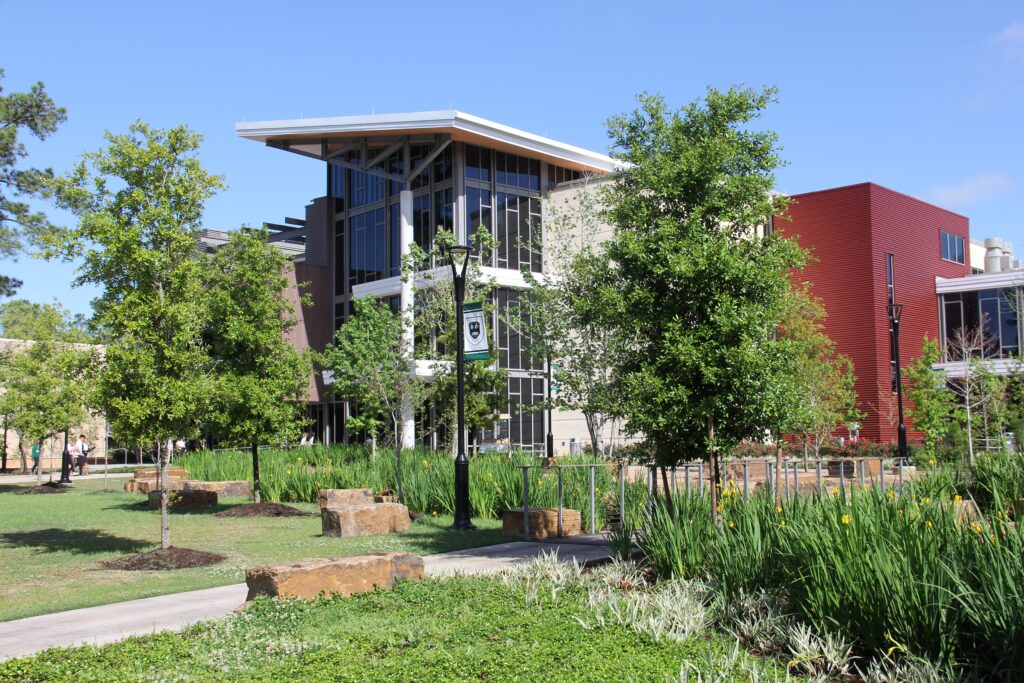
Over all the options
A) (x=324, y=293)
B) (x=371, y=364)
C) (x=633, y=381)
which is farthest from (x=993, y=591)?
(x=324, y=293)

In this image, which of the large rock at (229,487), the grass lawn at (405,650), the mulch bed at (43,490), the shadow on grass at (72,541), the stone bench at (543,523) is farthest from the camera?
the mulch bed at (43,490)

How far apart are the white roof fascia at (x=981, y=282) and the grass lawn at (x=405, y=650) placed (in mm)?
40140

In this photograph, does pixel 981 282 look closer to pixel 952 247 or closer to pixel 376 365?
pixel 952 247

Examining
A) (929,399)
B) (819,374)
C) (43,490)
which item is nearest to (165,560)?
(43,490)

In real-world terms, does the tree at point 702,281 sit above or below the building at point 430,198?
below

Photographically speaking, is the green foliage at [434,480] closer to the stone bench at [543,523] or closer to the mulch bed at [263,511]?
the stone bench at [543,523]

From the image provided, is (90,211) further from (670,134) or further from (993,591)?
(993,591)

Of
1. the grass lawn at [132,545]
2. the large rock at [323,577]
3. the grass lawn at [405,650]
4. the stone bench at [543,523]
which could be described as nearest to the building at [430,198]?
the grass lawn at [132,545]

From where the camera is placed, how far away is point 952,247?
154ft

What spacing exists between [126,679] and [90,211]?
9272 mm

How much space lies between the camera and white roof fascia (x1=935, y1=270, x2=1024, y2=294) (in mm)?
41188

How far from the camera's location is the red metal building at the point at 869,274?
129 ft

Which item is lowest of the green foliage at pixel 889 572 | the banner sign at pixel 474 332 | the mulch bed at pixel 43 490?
the mulch bed at pixel 43 490

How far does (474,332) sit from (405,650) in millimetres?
11209
